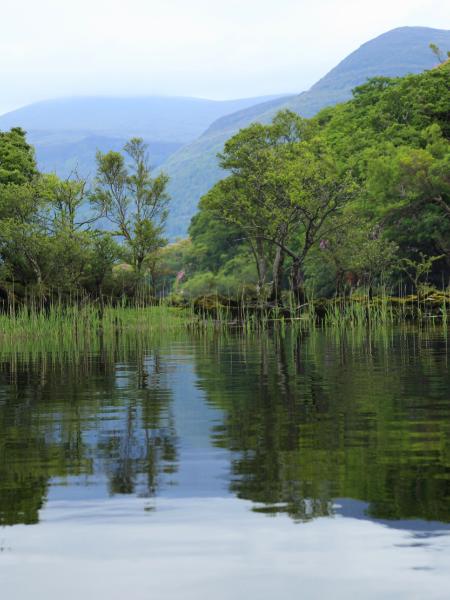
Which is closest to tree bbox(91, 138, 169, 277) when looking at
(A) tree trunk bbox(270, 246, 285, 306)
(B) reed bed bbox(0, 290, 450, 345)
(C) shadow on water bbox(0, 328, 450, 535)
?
(B) reed bed bbox(0, 290, 450, 345)

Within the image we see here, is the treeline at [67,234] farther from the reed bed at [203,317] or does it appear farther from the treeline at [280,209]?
the reed bed at [203,317]

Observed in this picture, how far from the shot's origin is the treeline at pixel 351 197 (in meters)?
52.1

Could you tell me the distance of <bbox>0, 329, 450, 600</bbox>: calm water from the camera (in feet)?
15.9

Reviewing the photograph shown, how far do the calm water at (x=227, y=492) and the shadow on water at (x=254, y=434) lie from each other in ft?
0.09

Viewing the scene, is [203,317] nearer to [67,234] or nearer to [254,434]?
[67,234]

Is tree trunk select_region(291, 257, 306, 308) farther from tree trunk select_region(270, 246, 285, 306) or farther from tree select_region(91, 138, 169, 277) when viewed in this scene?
tree select_region(91, 138, 169, 277)

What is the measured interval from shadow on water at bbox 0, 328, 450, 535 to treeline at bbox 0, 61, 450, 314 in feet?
85.4

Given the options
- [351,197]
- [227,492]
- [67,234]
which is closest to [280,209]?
[351,197]

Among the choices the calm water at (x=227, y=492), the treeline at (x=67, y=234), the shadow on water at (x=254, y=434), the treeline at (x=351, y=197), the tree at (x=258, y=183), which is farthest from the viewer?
the tree at (x=258, y=183)

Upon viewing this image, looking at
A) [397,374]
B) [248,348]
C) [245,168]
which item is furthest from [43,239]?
[397,374]

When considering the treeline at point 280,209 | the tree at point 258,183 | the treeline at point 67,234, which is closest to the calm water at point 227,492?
the treeline at point 67,234

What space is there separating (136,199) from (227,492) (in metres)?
54.6

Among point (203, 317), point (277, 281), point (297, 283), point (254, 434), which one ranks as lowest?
point (254, 434)

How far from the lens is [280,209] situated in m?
52.1
